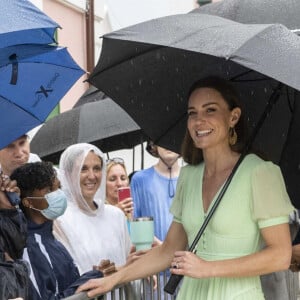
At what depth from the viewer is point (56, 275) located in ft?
17.0

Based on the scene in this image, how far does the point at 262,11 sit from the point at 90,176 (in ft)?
6.45

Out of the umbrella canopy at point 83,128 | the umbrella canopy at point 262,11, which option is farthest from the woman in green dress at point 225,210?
the umbrella canopy at point 83,128

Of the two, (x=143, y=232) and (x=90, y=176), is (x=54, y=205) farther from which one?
(x=90, y=176)

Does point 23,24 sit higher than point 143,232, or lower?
higher

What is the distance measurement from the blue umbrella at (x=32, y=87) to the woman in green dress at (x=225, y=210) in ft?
3.23

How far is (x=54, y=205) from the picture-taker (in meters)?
5.34

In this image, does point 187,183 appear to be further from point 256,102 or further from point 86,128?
point 86,128

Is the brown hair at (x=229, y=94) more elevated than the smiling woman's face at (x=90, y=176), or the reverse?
the brown hair at (x=229, y=94)

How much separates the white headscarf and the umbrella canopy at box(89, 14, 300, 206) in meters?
1.01

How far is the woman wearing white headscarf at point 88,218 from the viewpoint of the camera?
6.16 meters

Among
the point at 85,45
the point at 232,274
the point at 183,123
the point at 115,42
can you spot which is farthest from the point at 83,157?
the point at 85,45

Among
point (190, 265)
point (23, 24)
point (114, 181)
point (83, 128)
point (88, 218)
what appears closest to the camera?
point (23, 24)

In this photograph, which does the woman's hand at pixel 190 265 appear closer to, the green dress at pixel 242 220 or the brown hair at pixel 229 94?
the green dress at pixel 242 220

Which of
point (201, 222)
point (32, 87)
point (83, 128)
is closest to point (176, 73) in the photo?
point (32, 87)
